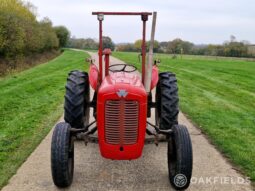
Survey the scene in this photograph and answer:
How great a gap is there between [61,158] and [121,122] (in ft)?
A: 2.65

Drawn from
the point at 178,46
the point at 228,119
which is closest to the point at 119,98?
the point at 228,119

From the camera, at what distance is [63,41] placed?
7944cm

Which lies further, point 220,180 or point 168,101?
point 168,101

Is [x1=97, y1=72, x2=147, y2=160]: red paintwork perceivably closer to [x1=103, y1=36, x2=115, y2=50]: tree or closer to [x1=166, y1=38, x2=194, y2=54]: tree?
[x1=103, y1=36, x2=115, y2=50]: tree

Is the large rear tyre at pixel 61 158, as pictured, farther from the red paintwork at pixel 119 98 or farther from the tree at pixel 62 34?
the tree at pixel 62 34

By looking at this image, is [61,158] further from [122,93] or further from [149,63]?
[149,63]

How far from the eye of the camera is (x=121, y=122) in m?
4.27

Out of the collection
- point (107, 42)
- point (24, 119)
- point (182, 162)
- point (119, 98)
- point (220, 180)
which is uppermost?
point (107, 42)

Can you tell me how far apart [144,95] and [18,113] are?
4963 mm

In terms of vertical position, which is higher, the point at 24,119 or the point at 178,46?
the point at 24,119

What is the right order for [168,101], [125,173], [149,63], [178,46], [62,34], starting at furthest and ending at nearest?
1. [62,34]
2. [178,46]
3. [168,101]
4. [149,63]
5. [125,173]

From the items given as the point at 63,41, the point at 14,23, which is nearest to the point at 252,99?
the point at 14,23

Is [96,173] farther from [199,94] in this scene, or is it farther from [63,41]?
[63,41]

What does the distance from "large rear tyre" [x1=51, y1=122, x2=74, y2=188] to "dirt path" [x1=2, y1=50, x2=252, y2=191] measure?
175 millimetres
